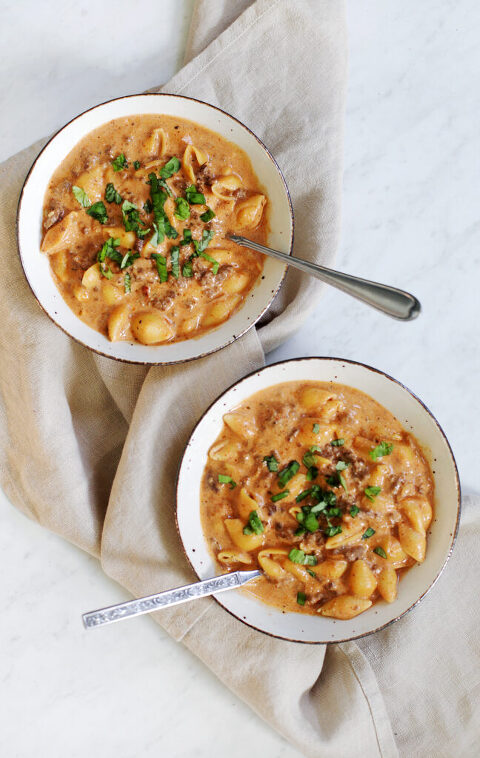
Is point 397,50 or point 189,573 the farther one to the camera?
point 397,50

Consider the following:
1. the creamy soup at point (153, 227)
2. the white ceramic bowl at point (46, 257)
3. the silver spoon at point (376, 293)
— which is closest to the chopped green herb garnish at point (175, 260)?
the creamy soup at point (153, 227)

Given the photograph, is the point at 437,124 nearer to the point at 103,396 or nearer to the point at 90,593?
the point at 103,396

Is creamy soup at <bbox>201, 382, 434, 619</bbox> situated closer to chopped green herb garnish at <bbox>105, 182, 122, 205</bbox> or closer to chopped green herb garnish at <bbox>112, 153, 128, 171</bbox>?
chopped green herb garnish at <bbox>105, 182, 122, 205</bbox>

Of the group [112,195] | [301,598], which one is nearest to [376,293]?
[112,195]

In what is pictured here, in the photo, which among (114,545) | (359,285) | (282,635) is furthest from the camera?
(114,545)

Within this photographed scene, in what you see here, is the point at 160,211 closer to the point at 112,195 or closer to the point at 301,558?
the point at 112,195

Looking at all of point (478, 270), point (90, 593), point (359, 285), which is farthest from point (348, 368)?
point (90, 593)

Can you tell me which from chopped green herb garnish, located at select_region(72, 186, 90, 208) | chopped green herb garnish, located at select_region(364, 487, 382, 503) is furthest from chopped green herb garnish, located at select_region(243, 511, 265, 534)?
chopped green herb garnish, located at select_region(72, 186, 90, 208)
